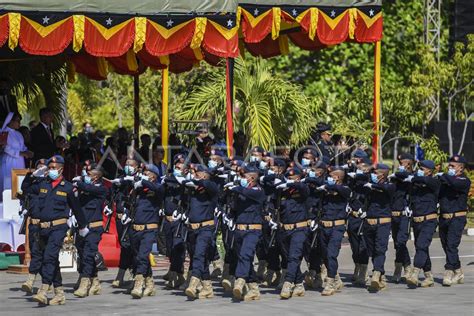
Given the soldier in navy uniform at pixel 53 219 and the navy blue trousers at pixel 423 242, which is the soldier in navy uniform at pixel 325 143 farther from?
the soldier in navy uniform at pixel 53 219

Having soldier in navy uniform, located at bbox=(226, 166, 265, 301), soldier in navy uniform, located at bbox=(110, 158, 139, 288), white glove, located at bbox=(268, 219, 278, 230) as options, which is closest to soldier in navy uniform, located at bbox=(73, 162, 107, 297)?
soldier in navy uniform, located at bbox=(110, 158, 139, 288)

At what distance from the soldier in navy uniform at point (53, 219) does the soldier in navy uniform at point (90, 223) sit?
48cm

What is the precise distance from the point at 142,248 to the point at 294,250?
2218 mm

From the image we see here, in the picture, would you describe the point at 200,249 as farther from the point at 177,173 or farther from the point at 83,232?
the point at 83,232

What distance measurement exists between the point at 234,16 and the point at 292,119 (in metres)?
5.79

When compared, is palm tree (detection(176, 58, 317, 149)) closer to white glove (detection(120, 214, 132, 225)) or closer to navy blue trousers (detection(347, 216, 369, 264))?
navy blue trousers (detection(347, 216, 369, 264))

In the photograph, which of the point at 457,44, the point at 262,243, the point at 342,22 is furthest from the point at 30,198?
the point at 457,44

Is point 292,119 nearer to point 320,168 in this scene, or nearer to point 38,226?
point 320,168

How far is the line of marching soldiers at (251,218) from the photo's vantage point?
19375mm

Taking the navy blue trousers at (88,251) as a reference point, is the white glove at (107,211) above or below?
above

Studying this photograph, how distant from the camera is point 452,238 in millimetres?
20969

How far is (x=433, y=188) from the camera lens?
818 inches

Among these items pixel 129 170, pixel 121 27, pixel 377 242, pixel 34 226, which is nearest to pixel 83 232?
pixel 34 226

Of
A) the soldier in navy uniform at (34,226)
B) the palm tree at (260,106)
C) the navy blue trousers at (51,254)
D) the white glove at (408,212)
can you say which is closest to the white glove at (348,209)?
the white glove at (408,212)
